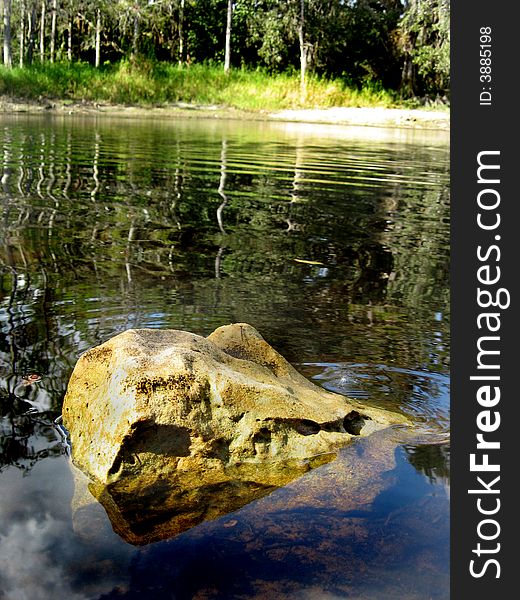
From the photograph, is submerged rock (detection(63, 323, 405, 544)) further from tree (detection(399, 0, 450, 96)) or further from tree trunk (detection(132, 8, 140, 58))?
tree trunk (detection(132, 8, 140, 58))

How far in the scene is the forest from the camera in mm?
32897

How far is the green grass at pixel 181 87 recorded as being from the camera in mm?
30188

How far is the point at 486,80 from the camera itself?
7.45ft

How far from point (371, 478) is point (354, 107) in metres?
31.2

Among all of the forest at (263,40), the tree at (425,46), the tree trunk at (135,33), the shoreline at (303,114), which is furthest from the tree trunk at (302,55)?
the tree trunk at (135,33)

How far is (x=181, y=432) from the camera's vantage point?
2.83 m

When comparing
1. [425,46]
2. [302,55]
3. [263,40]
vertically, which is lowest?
[302,55]

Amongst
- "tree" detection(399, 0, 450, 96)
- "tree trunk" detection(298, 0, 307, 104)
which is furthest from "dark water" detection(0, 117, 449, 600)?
"tree" detection(399, 0, 450, 96)

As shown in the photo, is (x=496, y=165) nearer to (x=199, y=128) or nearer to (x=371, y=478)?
(x=371, y=478)

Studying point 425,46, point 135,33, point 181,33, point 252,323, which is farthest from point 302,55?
point 252,323

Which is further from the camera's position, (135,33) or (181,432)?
(135,33)

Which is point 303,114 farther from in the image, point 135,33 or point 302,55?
point 135,33

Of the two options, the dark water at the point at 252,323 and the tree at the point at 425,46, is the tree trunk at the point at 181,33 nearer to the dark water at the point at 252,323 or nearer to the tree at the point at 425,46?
the tree at the point at 425,46

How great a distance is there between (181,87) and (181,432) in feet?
101
